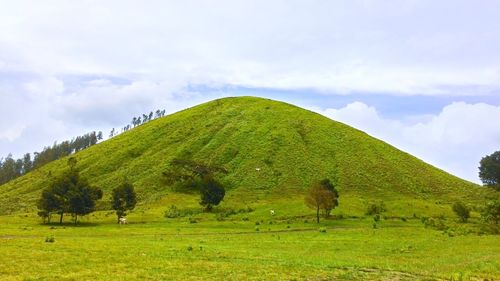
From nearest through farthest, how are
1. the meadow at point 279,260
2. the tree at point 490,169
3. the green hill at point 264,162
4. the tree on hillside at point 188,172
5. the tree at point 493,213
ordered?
the meadow at point 279,260, the tree at point 493,213, the green hill at point 264,162, the tree on hillside at point 188,172, the tree at point 490,169

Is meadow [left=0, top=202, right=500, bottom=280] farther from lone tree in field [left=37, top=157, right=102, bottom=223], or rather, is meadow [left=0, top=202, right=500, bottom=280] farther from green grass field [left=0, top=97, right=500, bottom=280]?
lone tree in field [left=37, top=157, right=102, bottom=223]

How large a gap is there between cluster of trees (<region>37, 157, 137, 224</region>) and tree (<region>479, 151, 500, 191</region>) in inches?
4149

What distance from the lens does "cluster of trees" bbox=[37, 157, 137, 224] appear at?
76625 millimetres

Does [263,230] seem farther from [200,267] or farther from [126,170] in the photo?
[126,170]

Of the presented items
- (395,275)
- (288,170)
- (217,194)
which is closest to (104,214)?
(217,194)

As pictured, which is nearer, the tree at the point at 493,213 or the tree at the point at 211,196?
the tree at the point at 493,213

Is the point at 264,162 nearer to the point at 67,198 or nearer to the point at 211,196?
the point at 211,196

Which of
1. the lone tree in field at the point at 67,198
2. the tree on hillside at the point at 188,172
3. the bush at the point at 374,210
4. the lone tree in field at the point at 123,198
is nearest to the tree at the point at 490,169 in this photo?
the bush at the point at 374,210

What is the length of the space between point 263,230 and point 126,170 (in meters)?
68.9

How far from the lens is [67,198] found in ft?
257

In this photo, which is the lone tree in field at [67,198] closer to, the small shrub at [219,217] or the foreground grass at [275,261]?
the small shrub at [219,217]

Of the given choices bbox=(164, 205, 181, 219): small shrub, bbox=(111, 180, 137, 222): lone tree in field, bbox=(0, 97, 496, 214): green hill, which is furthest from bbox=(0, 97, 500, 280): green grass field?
bbox=(111, 180, 137, 222): lone tree in field

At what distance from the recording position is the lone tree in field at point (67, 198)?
251 feet

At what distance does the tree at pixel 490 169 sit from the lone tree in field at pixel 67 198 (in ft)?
365
